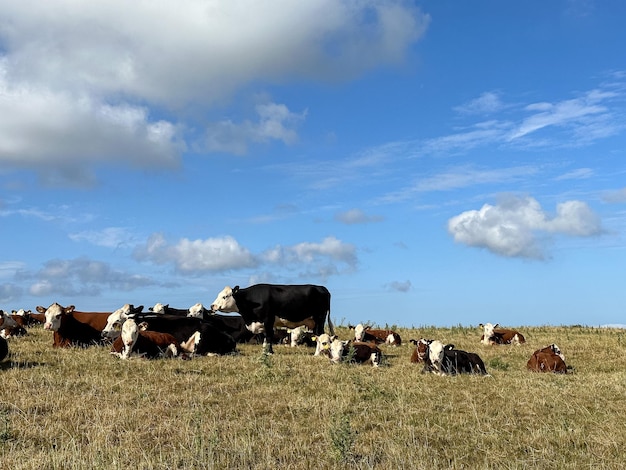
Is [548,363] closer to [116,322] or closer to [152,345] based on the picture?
[152,345]

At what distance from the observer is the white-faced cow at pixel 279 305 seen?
2036 cm

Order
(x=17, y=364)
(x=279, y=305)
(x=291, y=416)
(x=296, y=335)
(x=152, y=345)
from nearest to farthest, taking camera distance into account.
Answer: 1. (x=291, y=416)
2. (x=17, y=364)
3. (x=152, y=345)
4. (x=296, y=335)
5. (x=279, y=305)

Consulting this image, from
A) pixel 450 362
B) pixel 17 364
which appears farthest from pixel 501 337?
pixel 17 364

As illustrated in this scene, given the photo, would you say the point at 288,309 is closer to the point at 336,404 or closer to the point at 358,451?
the point at 336,404

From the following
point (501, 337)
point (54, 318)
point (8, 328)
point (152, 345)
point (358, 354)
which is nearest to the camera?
point (152, 345)

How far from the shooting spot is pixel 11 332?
17828 mm

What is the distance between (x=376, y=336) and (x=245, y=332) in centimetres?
454

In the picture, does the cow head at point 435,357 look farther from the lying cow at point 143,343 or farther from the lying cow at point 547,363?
the lying cow at point 143,343

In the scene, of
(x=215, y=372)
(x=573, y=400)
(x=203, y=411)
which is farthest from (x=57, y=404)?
(x=573, y=400)

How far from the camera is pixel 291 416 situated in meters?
8.70

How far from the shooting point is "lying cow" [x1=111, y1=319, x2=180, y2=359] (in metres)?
14.0

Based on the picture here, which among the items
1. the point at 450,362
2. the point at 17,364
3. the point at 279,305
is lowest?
the point at 17,364

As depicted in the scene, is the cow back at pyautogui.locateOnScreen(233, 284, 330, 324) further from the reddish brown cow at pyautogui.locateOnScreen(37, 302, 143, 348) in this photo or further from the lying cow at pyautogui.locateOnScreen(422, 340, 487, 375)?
the lying cow at pyautogui.locateOnScreen(422, 340, 487, 375)

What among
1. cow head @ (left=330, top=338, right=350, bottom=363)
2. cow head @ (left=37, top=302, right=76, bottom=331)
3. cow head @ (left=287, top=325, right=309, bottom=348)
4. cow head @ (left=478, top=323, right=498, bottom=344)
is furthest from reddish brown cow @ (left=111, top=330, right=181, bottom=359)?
cow head @ (left=478, top=323, right=498, bottom=344)
